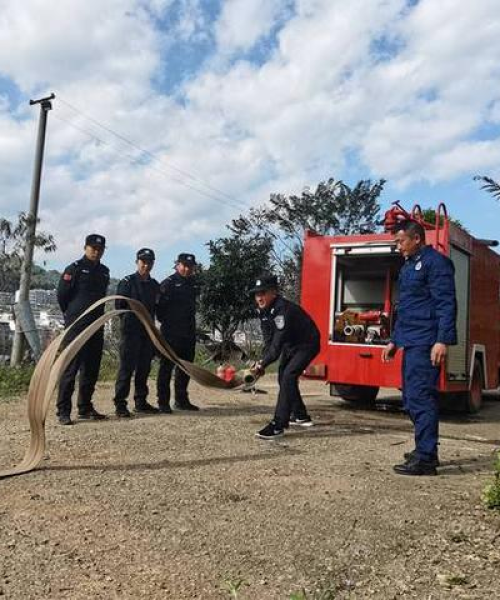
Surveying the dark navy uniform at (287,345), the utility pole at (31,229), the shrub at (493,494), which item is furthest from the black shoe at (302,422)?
the utility pole at (31,229)

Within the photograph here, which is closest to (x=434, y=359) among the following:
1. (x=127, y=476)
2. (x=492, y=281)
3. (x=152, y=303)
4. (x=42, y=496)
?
(x=127, y=476)

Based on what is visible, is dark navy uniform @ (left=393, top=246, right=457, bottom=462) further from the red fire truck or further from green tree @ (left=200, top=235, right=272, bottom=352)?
green tree @ (left=200, top=235, right=272, bottom=352)

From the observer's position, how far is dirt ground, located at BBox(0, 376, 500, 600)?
9.70ft

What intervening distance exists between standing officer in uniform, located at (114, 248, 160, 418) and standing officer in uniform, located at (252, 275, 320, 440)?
1.51m

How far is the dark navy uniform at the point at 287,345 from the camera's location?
6.24m

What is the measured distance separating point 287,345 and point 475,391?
4387 millimetres

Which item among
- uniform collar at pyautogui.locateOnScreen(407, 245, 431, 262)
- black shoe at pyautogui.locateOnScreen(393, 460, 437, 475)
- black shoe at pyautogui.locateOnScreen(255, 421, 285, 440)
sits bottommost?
black shoe at pyautogui.locateOnScreen(393, 460, 437, 475)

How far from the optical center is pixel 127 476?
4.64 m

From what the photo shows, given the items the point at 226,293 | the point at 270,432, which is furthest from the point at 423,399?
the point at 226,293

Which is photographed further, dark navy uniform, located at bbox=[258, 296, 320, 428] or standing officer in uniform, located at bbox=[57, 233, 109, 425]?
standing officer in uniform, located at bbox=[57, 233, 109, 425]

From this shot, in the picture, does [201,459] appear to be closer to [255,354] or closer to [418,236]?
[418,236]

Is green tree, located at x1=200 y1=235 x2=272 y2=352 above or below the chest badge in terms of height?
above

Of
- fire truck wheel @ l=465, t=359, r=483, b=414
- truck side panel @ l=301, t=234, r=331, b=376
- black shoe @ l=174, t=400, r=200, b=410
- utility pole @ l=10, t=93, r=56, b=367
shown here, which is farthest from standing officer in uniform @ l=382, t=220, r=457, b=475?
utility pole @ l=10, t=93, r=56, b=367

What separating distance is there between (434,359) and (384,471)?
0.94m
